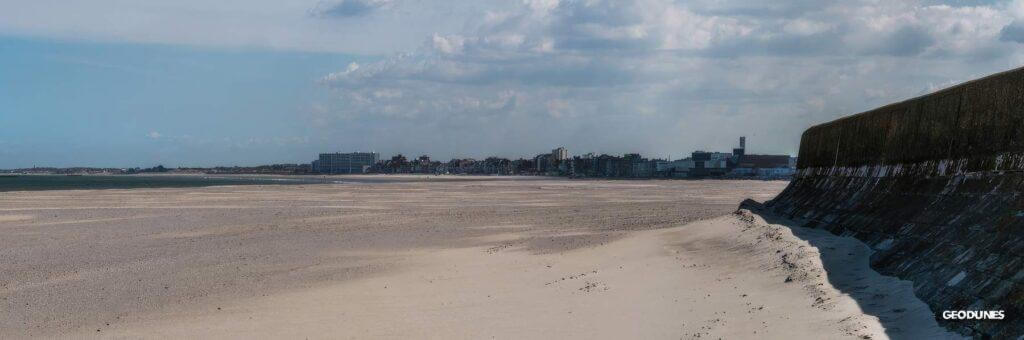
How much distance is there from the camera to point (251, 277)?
17172mm

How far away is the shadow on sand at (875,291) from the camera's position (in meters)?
7.81

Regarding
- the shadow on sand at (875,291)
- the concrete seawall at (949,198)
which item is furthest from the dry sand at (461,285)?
the concrete seawall at (949,198)

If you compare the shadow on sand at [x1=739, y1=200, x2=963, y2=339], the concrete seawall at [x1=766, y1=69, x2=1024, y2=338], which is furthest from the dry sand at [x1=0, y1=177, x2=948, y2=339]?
the concrete seawall at [x1=766, y1=69, x2=1024, y2=338]

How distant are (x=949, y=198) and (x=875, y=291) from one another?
2719 millimetres

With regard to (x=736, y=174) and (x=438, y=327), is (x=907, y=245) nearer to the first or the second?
(x=438, y=327)

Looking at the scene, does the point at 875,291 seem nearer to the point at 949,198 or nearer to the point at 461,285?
the point at 949,198

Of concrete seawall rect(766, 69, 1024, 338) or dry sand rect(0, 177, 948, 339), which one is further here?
dry sand rect(0, 177, 948, 339)

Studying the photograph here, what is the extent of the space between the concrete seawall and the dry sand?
0.48 m

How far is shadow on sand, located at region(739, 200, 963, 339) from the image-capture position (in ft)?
25.6

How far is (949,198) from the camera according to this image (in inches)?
444

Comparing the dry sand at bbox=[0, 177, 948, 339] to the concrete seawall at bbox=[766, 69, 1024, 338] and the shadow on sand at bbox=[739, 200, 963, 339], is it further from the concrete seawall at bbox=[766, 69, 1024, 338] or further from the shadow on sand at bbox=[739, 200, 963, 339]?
the concrete seawall at bbox=[766, 69, 1024, 338]

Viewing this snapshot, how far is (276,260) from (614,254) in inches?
323

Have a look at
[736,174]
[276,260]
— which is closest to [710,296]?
[276,260]

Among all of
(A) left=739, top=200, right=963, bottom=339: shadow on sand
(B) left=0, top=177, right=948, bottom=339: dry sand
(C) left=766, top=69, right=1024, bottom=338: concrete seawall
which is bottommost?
(B) left=0, top=177, right=948, bottom=339: dry sand
